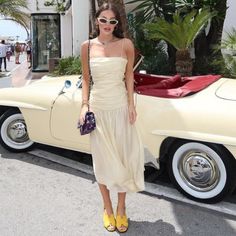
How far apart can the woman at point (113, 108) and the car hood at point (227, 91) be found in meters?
1.10

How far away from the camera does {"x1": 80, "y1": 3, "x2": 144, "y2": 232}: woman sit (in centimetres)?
310

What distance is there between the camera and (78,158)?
17.3 feet

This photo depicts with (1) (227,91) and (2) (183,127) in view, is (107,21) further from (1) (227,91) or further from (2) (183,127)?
(1) (227,91)

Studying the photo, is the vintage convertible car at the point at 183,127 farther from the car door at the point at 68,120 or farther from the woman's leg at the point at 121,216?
the woman's leg at the point at 121,216

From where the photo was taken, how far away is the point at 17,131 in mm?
5371

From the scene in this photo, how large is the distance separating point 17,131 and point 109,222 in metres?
2.43

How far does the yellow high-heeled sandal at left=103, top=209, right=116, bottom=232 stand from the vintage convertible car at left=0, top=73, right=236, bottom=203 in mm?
881

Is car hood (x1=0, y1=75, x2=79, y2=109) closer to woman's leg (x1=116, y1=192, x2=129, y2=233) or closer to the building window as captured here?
woman's leg (x1=116, y1=192, x2=129, y2=233)

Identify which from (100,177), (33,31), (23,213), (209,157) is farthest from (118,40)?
(33,31)

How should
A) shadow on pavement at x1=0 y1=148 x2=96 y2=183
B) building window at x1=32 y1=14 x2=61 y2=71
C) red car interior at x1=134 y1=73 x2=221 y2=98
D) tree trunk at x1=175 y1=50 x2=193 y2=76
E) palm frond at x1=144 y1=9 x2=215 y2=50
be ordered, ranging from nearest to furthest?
red car interior at x1=134 y1=73 x2=221 y2=98, shadow on pavement at x1=0 y1=148 x2=96 y2=183, palm frond at x1=144 y1=9 x2=215 y2=50, tree trunk at x1=175 y1=50 x2=193 y2=76, building window at x1=32 y1=14 x2=61 y2=71

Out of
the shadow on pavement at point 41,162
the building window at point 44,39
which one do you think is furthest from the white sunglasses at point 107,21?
the building window at point 44,39

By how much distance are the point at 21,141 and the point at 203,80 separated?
2.54 m

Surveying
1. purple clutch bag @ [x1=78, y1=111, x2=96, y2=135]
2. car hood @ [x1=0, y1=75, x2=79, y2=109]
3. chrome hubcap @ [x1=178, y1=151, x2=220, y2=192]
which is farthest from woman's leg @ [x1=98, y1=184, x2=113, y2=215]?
car hood @ [x1=0, y1=75, x2=79, y2=109]

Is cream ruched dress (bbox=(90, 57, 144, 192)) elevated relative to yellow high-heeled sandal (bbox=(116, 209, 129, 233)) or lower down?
elevated
